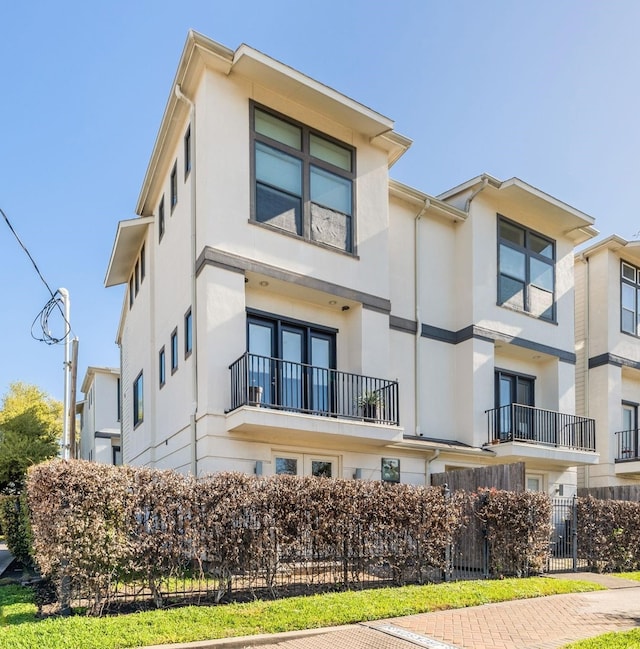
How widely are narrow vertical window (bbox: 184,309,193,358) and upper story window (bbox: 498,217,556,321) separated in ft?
29.2

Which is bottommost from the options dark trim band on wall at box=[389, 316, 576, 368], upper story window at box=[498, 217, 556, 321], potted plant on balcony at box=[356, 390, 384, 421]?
potted plant on balcony at box=[356, 390, 384, 421]

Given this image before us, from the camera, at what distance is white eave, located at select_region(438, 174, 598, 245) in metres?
17.0

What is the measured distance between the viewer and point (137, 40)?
475 inches

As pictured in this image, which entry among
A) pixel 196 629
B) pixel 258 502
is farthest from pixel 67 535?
pixel 258 502

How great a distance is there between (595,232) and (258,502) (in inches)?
594

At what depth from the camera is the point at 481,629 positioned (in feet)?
25.9

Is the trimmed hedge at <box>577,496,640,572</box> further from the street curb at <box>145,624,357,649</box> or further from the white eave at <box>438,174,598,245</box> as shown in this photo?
the street curb at <box>145,624,357,649</box>

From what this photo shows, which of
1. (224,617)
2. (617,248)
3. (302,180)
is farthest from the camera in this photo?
(617,248)

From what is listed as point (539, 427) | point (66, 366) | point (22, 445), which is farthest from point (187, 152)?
point (539, 427)

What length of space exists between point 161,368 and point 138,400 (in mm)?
3015

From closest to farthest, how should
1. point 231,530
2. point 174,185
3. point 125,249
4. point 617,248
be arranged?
point 231,530 < point 174,185 < point 125,249 < point 617,248

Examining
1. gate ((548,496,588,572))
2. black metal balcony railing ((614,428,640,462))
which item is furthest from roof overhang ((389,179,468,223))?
black metal balcony railing ((614,428,640,462))

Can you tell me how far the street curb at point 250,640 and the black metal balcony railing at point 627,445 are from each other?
15.9 m

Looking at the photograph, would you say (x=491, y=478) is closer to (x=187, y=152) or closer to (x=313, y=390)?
(x=313, y=390)
